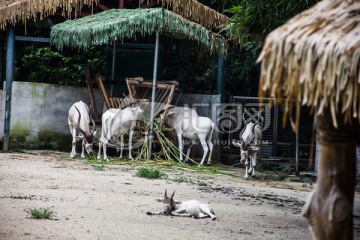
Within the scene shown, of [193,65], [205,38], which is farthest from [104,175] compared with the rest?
[193,65]

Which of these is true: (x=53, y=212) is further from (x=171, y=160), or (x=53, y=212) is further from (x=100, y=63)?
(x=100, y=63)

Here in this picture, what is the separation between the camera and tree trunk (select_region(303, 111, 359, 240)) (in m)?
4.65

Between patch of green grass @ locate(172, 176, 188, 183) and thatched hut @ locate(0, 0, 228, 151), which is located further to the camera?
thatched hut @ locate(0, 0, 228, 151)

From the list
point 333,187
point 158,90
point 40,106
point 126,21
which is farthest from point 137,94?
point 333,187

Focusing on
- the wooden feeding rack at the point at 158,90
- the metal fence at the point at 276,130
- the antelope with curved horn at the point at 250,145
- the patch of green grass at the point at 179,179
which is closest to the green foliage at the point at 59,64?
the wooden feeding rack at the point at 158,90

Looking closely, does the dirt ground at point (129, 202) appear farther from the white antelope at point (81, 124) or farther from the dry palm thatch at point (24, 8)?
the dry palm thatch at point (24, 8)

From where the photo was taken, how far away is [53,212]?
8367 mm

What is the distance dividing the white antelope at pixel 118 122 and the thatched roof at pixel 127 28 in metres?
1.64

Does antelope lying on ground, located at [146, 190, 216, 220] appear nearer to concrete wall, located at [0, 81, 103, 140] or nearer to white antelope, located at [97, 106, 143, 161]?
white antelope, located at [97, 106, 143, 161]

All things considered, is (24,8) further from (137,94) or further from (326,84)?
(326,84)

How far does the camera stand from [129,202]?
32.3 ft

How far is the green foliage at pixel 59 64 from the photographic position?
67.3 feet

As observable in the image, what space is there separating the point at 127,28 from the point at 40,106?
3.48 m

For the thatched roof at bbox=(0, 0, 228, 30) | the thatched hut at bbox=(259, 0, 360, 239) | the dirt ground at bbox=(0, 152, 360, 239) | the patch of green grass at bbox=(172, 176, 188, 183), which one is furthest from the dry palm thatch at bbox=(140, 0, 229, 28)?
the thatched hut at bbox=(259, 0, 360, 239)
